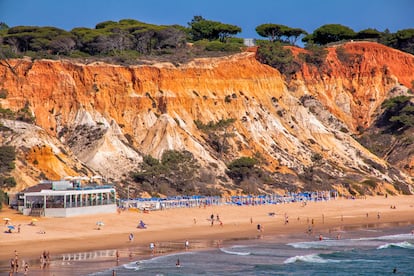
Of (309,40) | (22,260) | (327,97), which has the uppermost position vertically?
(309,40)

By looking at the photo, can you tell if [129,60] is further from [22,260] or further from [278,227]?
[22,260]

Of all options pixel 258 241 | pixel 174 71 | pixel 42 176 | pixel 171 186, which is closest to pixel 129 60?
pixel 174 71

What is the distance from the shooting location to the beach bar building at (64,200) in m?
48.9

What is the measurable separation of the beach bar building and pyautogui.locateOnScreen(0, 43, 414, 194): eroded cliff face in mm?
6627

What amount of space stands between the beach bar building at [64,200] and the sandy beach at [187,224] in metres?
0.77

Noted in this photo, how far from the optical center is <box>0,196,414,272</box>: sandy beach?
42156 mm

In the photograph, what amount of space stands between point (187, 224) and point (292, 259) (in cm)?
1439

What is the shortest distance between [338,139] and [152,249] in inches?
1783

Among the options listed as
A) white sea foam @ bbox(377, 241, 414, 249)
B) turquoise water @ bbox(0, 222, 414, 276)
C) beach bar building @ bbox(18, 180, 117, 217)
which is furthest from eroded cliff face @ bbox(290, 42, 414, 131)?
white sea foam @ bbox(377, 241, 414, 249)

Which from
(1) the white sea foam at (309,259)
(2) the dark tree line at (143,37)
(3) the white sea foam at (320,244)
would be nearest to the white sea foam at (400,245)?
(3) the white sea foam at (320,244)

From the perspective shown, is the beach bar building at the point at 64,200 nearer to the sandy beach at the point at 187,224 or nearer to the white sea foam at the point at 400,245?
the sandy beach at the point at 187,224

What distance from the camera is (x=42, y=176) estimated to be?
2242 inches

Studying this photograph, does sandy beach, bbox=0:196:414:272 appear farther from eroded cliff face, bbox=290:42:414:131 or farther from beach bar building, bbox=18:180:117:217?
eroded cliff face, bbox=290:42:414:131

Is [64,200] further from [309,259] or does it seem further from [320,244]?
[309,259]
